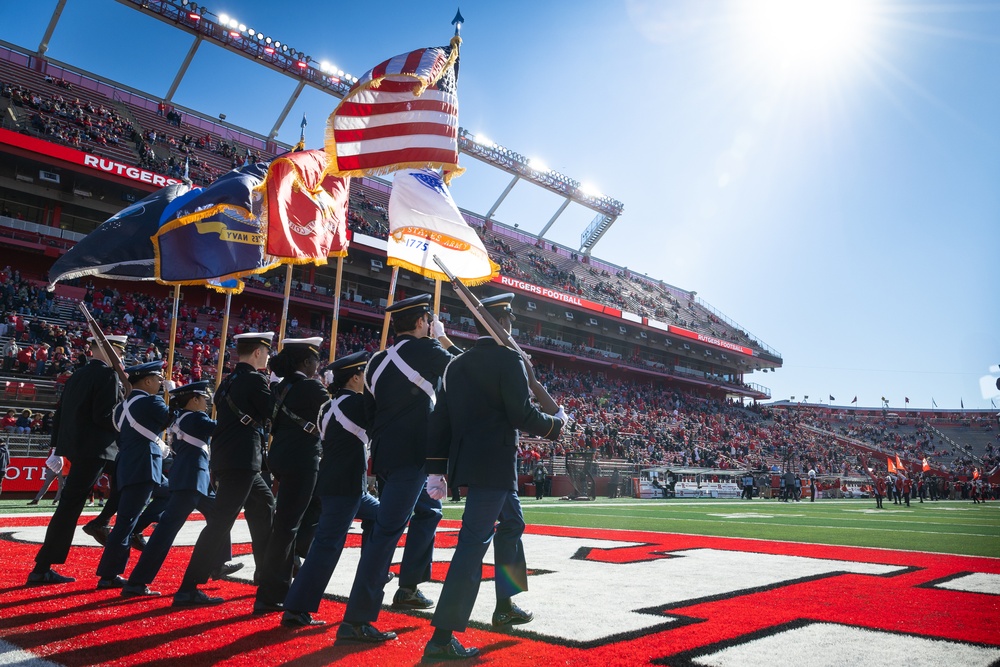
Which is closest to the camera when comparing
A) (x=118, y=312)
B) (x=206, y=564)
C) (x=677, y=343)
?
(x=206, y=564)

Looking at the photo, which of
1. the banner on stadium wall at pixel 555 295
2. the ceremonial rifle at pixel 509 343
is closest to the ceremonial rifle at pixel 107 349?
the ceremonial rifle at pixel 509 343

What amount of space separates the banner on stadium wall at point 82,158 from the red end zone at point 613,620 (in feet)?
83.6

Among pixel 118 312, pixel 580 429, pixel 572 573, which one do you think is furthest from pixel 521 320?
pixel 572 573

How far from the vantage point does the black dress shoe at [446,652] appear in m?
3.52

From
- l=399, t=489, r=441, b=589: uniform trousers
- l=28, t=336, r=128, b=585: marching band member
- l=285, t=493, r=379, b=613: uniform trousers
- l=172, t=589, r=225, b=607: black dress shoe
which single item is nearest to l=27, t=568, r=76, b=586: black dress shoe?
l=28, t=336, r=128, b=585: marching band member

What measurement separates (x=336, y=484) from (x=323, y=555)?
447 millimetres

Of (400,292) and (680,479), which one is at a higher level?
(400,292)

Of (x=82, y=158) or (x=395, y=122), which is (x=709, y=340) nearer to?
(x=82, y=158)

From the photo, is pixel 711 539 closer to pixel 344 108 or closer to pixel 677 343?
pixel 344 108

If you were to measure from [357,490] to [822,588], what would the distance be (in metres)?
4.04

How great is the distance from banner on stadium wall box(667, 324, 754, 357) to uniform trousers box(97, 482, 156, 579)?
51.4 m

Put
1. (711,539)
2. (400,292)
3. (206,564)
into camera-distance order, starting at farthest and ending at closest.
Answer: (400,292), (711,539), (206,564)

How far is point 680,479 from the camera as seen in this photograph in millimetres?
32062

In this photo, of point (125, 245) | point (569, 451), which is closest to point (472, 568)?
point (125, 245)
